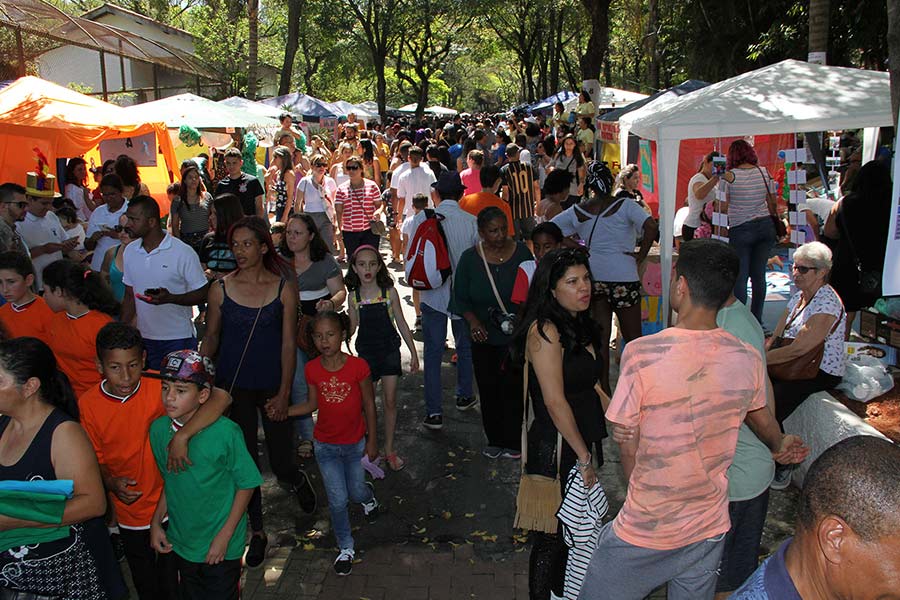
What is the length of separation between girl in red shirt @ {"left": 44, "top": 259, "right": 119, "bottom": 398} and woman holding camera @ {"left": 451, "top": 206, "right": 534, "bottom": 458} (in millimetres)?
2485

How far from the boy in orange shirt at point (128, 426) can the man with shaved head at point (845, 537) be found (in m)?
2.43

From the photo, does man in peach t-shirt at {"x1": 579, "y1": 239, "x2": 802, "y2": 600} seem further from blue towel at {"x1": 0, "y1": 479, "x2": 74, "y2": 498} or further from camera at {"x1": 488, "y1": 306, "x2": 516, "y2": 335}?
camera at {"x1": 488, "y1": 306, "x2": 516, "y2": 335}

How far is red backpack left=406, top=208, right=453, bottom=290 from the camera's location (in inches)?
253

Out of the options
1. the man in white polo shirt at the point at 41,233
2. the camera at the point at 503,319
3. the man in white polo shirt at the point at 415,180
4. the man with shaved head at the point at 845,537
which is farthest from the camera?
the man in white polo shirt at the point at 415,180

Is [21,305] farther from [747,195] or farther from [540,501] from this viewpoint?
[747,195]

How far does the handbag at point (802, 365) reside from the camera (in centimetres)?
478

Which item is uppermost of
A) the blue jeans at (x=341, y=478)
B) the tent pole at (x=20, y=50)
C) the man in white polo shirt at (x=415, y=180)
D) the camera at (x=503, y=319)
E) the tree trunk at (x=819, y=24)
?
the tent pole at (x=20, y=50)

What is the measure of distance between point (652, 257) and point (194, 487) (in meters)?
6.57

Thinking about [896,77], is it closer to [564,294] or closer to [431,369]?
[564,294]

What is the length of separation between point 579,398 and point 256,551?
229cm

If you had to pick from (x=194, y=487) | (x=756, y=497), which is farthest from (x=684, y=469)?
(x=194, y=487)

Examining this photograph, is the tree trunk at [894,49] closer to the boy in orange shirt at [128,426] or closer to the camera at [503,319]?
the camera at [503,319]

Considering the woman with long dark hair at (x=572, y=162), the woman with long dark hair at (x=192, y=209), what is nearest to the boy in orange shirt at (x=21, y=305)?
the woman with long dark hair at (x=192, y=209)

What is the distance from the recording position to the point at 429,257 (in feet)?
21.1
